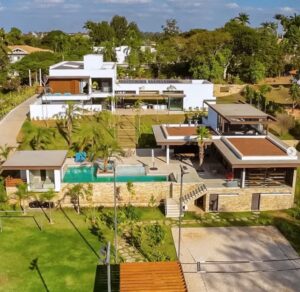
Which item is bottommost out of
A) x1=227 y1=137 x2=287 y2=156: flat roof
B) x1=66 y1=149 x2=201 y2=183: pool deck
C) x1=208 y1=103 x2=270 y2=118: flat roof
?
x1=66 y1=149 x2=201 y2=183: pool deck

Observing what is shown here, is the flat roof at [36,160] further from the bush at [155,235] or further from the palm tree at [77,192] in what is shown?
the bush at [155,235]

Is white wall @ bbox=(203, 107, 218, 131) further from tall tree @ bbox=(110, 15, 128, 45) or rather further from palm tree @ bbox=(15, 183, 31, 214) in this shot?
tall tree @ bbox=(110, 15, 128, 45)

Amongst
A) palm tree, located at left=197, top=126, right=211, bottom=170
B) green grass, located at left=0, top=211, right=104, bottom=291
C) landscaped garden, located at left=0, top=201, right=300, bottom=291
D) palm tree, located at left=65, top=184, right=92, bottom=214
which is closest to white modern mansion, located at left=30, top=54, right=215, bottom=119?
palm tree, located at left=197, top=126, right=211, bottom=170

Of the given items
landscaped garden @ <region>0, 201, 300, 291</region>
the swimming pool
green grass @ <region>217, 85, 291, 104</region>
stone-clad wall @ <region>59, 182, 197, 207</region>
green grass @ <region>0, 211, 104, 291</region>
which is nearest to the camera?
green grass @ <region>0, 211, 104, 291</region>

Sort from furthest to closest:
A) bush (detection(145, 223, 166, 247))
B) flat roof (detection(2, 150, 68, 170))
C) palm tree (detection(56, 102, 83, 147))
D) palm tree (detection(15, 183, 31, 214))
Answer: palm tree (detection(56, 102, 83, 147)), flat roof (detection(2, 150, 68, 170)), palm tree (detection(15, 183, 31, 214)), bush (detection(145, 223, 166, 247))

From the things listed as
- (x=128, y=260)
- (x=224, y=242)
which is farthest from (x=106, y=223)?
(x=224, y=242)

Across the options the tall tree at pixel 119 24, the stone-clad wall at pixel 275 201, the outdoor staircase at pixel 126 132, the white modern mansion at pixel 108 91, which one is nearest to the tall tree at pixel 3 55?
the white modern mansion at pixel 108 91

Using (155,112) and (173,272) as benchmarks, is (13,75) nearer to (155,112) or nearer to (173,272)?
(155,112)
